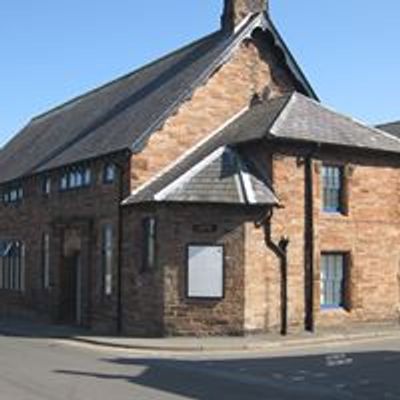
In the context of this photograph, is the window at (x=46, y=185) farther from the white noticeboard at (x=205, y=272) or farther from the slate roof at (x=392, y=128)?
the slate roof at (x=392, y=128)

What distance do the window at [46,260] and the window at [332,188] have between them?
1190 cm

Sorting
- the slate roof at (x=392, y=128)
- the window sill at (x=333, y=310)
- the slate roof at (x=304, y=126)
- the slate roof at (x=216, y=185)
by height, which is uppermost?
the slate roof at (x=392, y=128)

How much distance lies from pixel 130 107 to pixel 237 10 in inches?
209

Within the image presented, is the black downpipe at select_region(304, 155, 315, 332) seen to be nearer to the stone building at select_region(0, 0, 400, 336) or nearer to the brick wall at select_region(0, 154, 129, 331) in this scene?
the stone building at select_region(0, 0, 400, 336)

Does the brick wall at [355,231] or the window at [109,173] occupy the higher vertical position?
the window at [109,173]

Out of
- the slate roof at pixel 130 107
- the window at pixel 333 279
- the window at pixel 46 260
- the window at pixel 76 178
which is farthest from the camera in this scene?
the window at pixel 46 260

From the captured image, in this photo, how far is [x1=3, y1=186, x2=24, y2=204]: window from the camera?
1472 inches

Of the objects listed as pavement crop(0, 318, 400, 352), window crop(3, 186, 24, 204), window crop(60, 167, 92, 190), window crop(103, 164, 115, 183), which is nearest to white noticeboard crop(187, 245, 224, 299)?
pavement crop(0, 318, 400, 352)

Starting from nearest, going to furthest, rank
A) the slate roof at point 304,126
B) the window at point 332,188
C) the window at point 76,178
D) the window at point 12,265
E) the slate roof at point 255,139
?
the slate roof at point 255,139 → the slate roof at point 304,126 → the window at point 332,188 → the window at point 76,178 → the window at point 12,265

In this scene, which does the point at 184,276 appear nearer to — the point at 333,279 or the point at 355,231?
the point at 333,279

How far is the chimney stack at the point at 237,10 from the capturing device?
31.4 meters

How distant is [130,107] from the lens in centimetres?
3209

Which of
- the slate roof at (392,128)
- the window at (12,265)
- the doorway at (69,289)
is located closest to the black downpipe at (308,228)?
the doorway at (69,289)

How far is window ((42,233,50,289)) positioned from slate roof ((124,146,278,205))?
7.65 m
